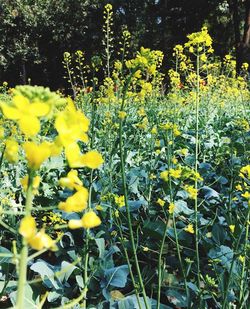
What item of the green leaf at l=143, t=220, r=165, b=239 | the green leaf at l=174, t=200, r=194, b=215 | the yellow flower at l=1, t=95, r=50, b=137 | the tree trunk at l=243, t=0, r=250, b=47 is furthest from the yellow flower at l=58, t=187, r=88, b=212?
the tree trunk at l=243, t=0, r=250, b=47

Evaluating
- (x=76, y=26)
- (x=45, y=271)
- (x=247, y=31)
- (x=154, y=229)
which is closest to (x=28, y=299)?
(x=45, y=271)

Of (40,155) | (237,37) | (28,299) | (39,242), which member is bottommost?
(28,299)

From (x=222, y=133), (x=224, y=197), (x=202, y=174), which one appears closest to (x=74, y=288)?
(x=224, y=197)

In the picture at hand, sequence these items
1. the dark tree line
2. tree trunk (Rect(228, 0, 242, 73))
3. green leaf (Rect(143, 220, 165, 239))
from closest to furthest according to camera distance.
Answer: green leaf (Rect(143, 220, 165, 239))
tree trunk (Rect(228, 0, 242, 73))
the dark tree line

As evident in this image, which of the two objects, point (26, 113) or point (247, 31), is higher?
point (247, 31)

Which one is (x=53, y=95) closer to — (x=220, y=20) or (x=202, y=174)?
(x=202, y=174)

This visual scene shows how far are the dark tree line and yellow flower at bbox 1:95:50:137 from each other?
70.2 ft

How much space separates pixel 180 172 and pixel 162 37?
2091 cm

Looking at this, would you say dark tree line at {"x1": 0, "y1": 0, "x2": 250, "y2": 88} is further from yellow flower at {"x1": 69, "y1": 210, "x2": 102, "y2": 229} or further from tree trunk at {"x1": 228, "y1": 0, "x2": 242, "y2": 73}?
yellow flower at {"x1": 69, "y1": 210, "x2": 102, "y2": 229}

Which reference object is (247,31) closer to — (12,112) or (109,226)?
(109,226)

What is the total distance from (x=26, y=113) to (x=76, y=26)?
22435 millimetres

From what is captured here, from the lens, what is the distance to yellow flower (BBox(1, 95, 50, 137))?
21.9 inches

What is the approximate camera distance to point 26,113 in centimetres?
56

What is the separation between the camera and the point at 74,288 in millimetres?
1980
